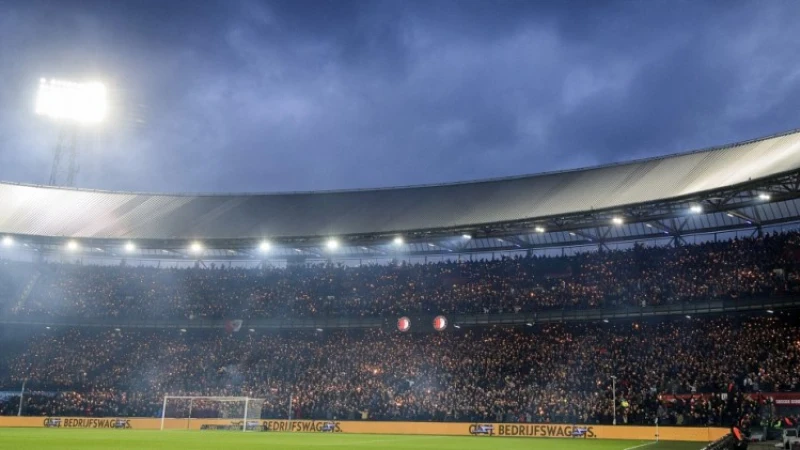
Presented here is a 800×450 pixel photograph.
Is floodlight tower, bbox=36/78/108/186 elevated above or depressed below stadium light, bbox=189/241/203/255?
above

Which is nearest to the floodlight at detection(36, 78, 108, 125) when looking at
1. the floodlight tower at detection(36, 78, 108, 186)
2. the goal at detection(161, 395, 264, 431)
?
the floodlight tower at detection(36, 78, 108, 186)

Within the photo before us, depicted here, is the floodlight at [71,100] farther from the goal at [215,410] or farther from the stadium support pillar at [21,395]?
the goal at [215,410]

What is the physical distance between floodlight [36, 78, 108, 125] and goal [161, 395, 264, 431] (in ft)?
92.4

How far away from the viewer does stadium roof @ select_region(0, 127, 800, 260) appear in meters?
40.9

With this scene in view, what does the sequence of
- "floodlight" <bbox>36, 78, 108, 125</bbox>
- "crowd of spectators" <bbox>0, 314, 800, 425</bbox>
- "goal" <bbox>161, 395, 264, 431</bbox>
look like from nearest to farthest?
1. "crowd of spectators" <bbox>0, 314, 800, 425</bbox>
2. "goal" <bbox>161, 395, 264, 431</bbox>
3. "floodlight" <bbox>36, 78, 108, 125</bbox>

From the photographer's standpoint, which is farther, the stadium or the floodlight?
the floodlight

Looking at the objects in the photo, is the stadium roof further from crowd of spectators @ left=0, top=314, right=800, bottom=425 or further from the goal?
the goal

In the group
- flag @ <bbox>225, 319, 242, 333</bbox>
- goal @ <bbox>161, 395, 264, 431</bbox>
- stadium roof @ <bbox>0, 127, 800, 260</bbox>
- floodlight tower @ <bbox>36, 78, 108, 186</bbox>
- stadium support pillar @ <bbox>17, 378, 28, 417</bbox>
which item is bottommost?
goal @ <bbox>161, 395, 264, 431</bbox>

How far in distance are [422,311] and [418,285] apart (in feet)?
13.8

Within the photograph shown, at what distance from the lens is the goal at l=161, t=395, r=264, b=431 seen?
46.0 m

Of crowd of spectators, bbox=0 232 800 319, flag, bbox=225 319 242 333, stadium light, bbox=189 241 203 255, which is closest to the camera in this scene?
crowd of spectators, bbox=0 232 800 319

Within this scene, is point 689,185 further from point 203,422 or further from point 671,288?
point 203,422

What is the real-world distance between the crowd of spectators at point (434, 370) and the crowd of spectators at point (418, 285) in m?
2.70

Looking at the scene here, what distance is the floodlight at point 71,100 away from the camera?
6241cm
